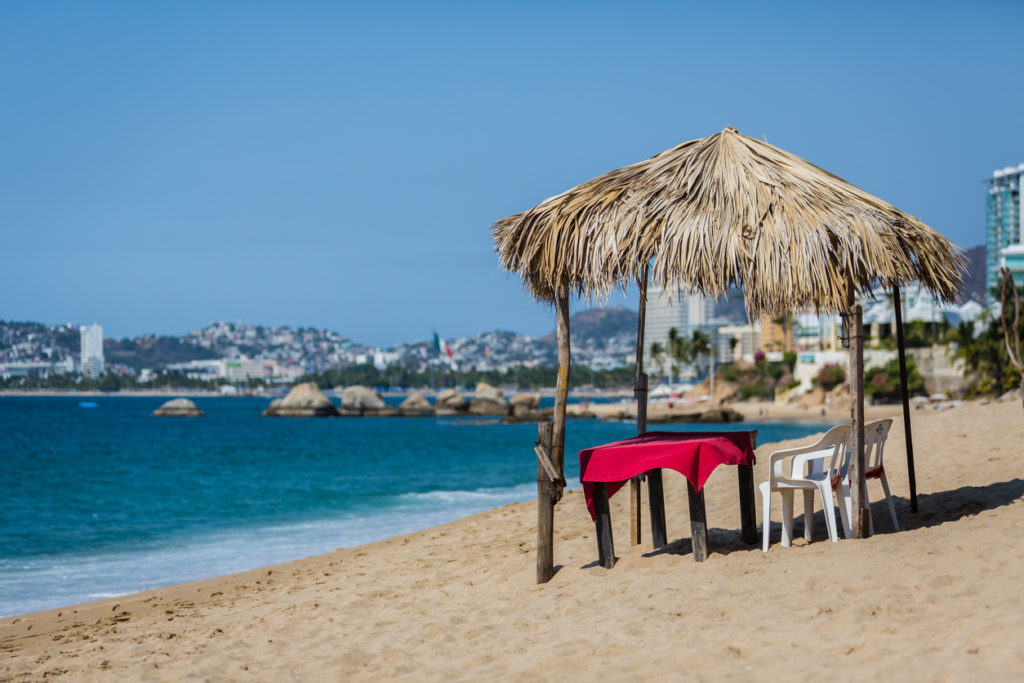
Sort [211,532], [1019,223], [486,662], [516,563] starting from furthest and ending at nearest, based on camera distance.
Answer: [1019,223], [211,532], [516,563], [486,662]

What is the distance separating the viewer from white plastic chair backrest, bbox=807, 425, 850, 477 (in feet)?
20.6

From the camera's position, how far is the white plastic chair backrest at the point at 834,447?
6.29 m

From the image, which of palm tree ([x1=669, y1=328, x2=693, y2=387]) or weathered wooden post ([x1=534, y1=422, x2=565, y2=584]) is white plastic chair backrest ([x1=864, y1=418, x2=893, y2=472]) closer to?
weathered wooden post ([x1=534, y1=422, x2=565, y2=584])

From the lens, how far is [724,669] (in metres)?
4.07

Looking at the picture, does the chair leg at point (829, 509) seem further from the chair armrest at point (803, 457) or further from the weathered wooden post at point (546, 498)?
the weathered wooden post at point (546, 498)

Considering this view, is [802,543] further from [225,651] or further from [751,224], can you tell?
[225,651]

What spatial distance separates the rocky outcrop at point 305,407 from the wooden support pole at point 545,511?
3345 inches

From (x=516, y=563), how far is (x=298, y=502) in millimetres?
13247

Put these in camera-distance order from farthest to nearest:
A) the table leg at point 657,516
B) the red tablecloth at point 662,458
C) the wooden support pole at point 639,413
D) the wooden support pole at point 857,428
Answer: the wooden support pole at point 639,413
the table leg at point 657,516
the wooden support pole at point 857,428
the red tablecloth at point 662,458

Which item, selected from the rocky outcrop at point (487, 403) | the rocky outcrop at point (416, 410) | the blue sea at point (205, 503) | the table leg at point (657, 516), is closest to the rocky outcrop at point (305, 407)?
the rocky outcrop at point (416, 410)

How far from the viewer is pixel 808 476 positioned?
6.46 m

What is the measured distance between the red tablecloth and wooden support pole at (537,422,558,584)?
0.25 metres

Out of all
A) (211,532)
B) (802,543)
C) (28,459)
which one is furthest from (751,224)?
(28,459)

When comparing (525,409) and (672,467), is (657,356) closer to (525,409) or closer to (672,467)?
(525,409)
